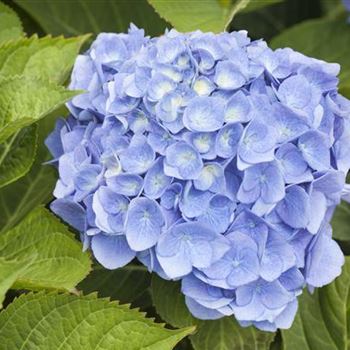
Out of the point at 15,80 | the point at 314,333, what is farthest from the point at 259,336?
the point at 15,80

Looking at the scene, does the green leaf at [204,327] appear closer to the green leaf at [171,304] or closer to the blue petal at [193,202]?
the green leaf at [171,304]

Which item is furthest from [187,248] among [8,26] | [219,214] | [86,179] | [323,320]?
[8,26]

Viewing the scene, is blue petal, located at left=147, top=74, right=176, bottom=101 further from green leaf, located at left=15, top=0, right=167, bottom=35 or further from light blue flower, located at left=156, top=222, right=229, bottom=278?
green leaf, located at left=15, top=0, right=167, bottom=35

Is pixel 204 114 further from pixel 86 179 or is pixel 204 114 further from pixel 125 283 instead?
pixel 125 283

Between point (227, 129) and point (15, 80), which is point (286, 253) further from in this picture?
point (15, 80)

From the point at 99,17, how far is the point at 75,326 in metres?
0.79

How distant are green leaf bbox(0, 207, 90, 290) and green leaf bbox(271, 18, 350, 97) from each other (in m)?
0.68

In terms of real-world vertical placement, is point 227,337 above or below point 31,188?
below

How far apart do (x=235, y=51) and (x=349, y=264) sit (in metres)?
0.39

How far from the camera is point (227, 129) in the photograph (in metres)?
0.98

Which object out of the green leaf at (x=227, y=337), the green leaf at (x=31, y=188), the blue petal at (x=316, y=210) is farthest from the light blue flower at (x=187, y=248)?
the green leaf at (x=31, y=188)

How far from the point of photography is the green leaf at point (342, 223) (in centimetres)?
138

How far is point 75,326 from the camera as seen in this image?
96cm

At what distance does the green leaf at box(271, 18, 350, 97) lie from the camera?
1571 millimetres
